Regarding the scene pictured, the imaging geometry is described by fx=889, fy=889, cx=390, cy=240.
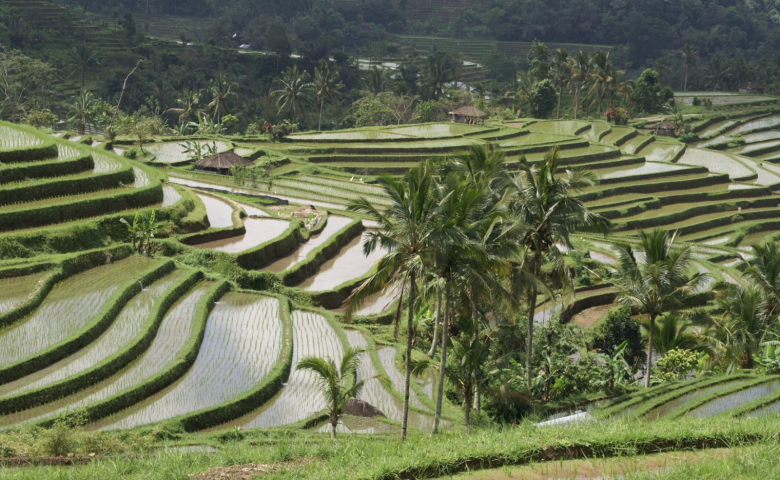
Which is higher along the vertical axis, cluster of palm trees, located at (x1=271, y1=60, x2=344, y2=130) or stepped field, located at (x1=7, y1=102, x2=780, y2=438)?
cluster of palm trees, located at (x1=271, y1=60, x2=344, y2=130)

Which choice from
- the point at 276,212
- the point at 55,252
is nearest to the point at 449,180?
the point at 55,252

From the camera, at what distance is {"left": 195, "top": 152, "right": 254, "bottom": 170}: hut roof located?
40.2m

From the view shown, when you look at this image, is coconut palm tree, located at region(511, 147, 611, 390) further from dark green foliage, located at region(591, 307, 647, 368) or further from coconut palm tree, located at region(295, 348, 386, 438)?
dark green foliage, located at region(591, 307, 647, 368)

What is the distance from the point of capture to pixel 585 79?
224 feet

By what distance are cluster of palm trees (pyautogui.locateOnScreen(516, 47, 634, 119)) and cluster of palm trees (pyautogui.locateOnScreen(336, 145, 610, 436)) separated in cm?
5187

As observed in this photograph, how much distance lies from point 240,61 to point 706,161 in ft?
153

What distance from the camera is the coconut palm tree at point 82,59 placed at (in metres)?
68.4

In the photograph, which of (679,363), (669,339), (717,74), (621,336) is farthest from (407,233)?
(717,74)

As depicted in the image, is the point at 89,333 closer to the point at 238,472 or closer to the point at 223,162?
the point at 238,472

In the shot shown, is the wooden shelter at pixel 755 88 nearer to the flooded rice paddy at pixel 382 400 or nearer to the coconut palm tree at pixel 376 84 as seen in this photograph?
the coconut palm tree at pixel 376 84

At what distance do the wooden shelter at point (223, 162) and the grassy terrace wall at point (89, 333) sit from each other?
18.2m

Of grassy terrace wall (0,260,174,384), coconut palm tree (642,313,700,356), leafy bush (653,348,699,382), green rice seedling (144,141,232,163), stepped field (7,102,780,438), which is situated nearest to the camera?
grassy terrace wall (0,260,174,384)

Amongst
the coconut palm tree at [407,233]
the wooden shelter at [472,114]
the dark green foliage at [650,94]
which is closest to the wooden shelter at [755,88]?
the dark green foliage at [650,94]

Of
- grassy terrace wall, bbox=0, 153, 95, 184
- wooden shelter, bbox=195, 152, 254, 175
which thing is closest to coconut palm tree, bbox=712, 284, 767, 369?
grassy terrace wall, bbox=0, 153, 95, 184
